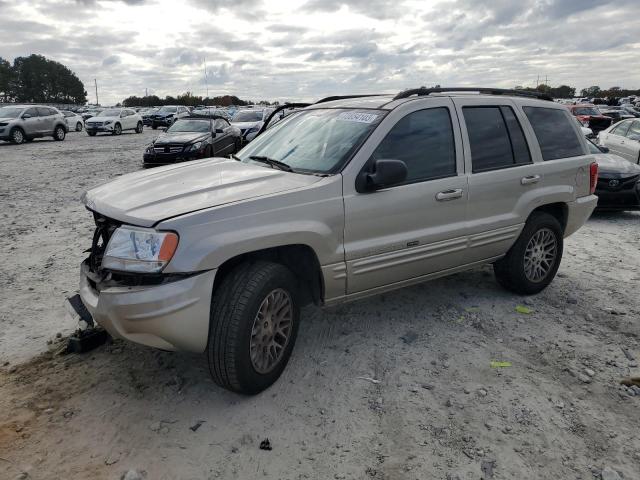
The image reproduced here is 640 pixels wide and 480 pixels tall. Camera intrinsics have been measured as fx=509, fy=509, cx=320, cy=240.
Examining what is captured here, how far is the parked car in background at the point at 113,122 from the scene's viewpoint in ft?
93.9

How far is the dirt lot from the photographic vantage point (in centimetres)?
266

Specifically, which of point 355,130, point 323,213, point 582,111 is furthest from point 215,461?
point 582,111

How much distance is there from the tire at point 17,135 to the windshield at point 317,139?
69.9ft

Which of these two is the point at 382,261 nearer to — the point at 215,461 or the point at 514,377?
the point at 514,377

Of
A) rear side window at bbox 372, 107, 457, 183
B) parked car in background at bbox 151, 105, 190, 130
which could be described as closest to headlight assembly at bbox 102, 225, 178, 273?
rear side window at bbox 372, 107, 457, 183

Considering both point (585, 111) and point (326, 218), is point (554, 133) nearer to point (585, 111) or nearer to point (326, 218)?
point (326, 218)

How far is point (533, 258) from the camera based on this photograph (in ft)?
15.7

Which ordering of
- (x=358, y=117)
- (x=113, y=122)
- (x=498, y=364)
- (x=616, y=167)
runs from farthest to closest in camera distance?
(x=113, y=122)
(x=616, y=167)
(x=358, y=117)
(x=498, y=364)

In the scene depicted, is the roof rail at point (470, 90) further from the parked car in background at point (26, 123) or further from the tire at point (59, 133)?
the tire at point (59, 133)

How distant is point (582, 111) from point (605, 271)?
65.5 ft

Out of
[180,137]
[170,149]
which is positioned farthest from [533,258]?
[180,137]

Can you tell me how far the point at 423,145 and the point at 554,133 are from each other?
1762 mm

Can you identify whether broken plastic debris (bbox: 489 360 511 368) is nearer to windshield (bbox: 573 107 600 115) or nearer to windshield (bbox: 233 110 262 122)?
windshield (bbox: 233 110 262 122)

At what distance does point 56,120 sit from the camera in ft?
78.1
